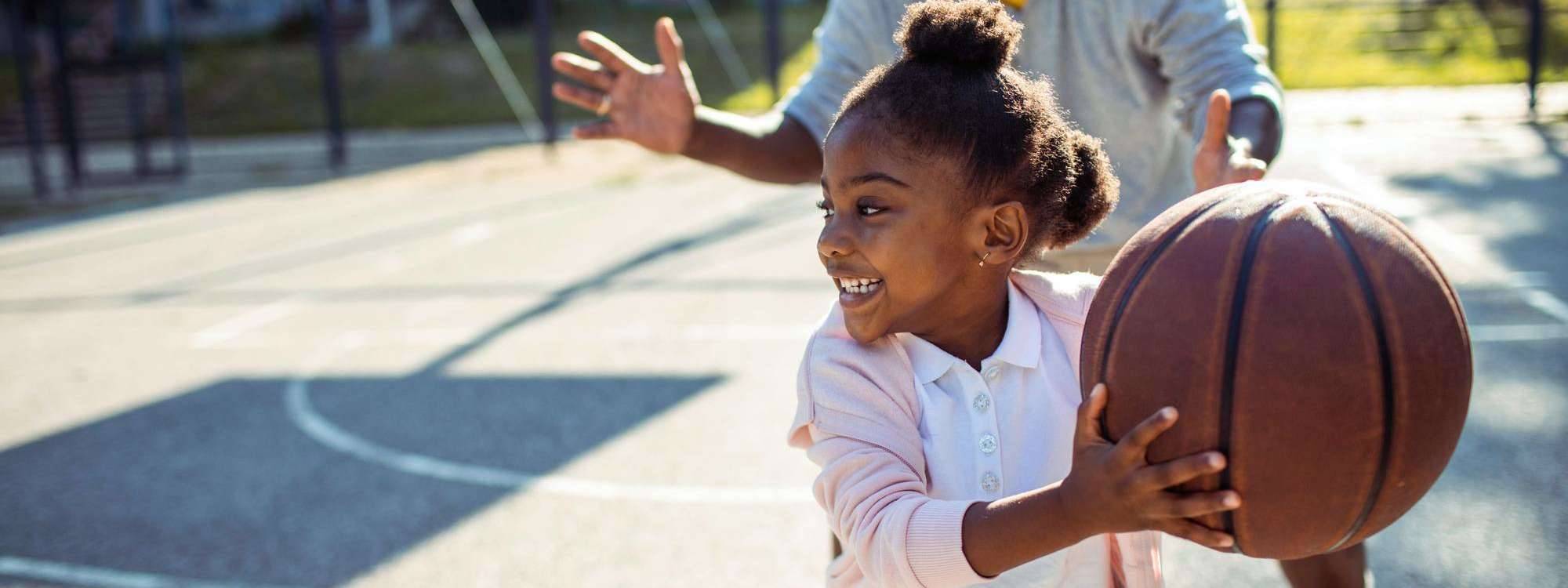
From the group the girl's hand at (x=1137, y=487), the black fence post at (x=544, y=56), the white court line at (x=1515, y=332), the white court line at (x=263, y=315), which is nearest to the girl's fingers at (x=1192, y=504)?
the girl's hand at (x=1137, y=487)

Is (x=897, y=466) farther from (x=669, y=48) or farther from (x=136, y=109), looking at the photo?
(x=136, y=109)

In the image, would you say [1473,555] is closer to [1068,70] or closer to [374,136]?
[1068,70]

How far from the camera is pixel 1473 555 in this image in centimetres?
415

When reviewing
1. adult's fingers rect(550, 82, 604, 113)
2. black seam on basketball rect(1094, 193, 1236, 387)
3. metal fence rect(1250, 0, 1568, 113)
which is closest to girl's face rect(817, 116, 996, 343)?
black seam on basketball rect(1094, 193, 1236, 387)

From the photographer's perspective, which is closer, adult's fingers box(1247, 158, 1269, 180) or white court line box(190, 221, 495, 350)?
adult's fingers box(1247, 158, 1269, 180)

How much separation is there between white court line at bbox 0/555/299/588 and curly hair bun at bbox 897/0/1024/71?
133 inches

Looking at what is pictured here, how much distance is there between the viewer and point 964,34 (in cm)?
203

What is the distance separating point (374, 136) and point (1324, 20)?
14.3 meters

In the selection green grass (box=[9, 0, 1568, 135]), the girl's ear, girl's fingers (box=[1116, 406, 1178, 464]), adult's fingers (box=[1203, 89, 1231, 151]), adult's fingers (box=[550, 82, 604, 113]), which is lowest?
green grass (box=[9, 0, 1568, 135])

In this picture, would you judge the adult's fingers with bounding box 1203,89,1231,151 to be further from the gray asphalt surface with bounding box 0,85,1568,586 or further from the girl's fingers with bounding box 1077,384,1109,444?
the gray asphalt surface with bounding box 0,85,1568,586

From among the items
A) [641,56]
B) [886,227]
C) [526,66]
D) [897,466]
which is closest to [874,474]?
[897,466]

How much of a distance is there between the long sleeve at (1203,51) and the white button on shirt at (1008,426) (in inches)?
32.4

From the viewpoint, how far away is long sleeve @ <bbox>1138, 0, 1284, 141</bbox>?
8.87 feet

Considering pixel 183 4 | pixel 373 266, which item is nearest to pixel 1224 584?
pixel 373 266
